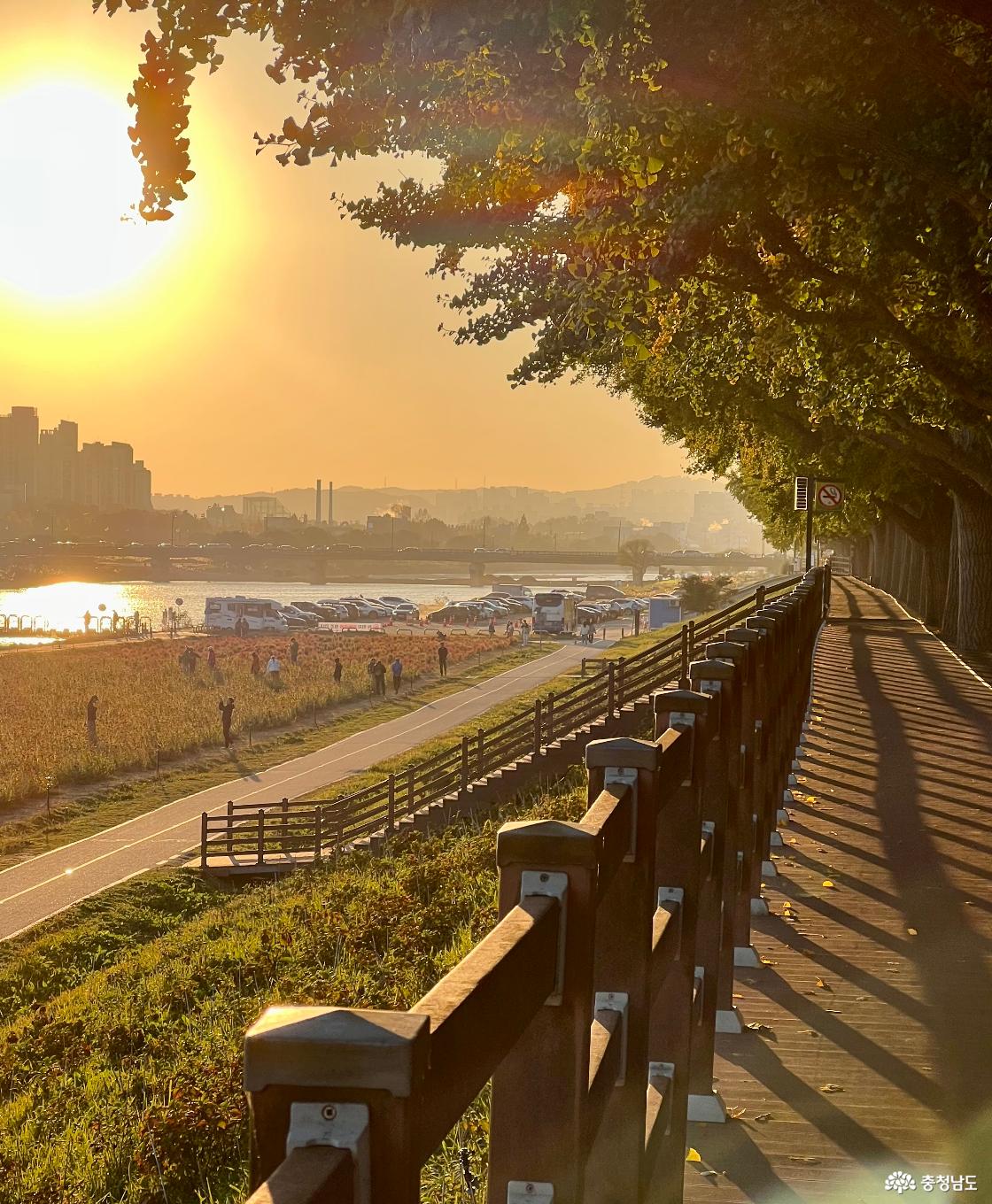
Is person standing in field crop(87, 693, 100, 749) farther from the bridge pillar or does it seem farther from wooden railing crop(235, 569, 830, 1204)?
the bridge pillar

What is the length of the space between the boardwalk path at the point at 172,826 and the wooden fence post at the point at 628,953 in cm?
1645

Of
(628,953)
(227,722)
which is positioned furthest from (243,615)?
(628,953)

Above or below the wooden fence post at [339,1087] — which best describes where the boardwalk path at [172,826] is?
below

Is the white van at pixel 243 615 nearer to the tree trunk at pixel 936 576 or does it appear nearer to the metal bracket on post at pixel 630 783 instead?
the tree trunk at pixel 936 576

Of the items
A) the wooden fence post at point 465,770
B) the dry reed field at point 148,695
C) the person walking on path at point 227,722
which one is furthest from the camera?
the person walking on path at point 227,722

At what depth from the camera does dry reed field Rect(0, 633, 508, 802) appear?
3428cm

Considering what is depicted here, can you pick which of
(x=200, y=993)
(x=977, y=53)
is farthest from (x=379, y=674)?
(x=977, y=53)

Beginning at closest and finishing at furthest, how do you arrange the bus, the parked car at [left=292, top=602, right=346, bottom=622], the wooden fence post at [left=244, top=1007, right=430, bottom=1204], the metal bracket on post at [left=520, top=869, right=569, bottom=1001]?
the wooden fence post at [left=244, top=1007, right=430, bottom=1204] < the metal bracket on post at [left=520, top=869, right=569, bottom=1001] < the bus < the parked car at [left=292, top=602, right=346, bottom=622]

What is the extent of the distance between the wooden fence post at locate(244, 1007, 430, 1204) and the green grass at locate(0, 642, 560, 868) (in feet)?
77.8

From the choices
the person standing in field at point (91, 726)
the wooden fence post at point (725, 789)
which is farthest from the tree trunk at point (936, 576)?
the wooden fence post at point (725, 789)

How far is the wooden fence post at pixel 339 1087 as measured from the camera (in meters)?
1.40

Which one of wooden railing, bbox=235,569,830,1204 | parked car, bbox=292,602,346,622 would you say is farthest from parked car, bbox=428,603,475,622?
wooden railing, bbox=235,569,830,1204

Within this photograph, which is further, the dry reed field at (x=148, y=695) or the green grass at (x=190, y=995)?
the dry reed field at (x=148, y=695)

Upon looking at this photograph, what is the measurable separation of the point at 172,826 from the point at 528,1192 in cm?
2499
